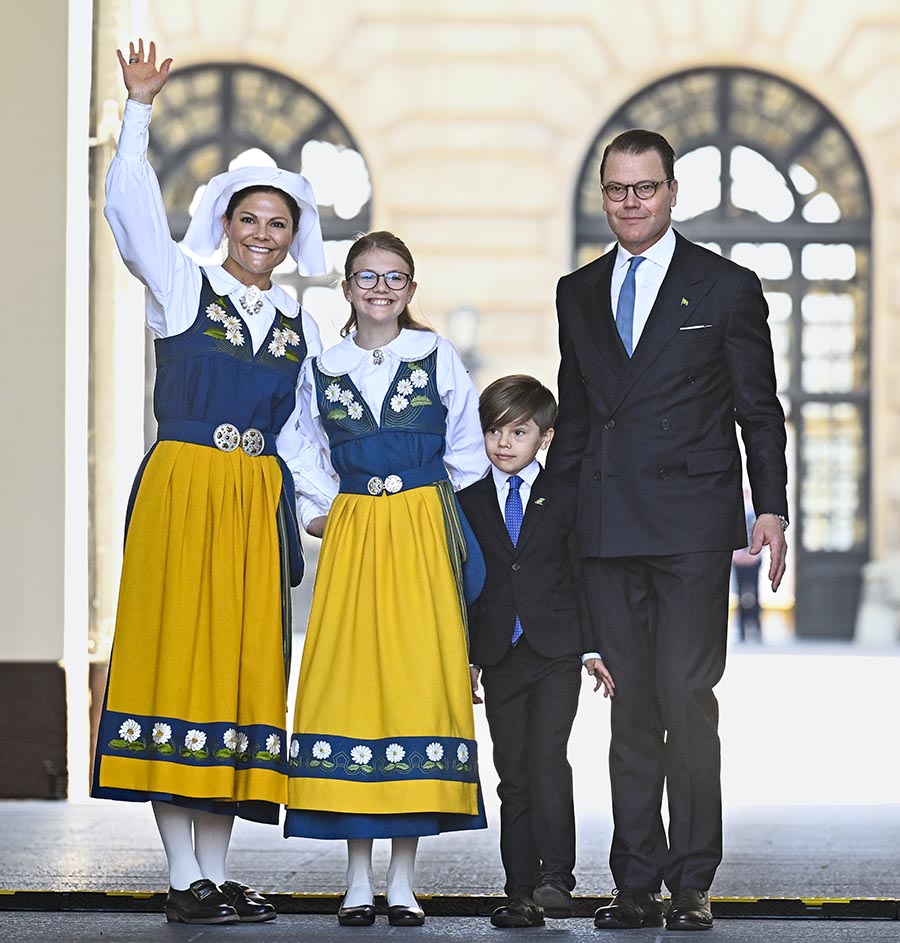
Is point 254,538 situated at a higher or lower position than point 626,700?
higher

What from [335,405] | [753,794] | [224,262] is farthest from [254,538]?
[753,794]

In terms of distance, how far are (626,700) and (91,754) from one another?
3068 mm

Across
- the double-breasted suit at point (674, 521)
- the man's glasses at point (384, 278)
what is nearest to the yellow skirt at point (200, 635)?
the man's glasses at point (384, 278)

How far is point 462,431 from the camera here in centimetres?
475

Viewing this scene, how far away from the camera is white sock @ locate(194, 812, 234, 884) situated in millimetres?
4672

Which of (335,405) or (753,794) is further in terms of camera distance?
(753,794)

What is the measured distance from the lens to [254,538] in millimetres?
4648

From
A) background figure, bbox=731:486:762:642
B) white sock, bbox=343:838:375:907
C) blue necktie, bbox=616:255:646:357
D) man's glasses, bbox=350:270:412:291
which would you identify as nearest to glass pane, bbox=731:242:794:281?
background figure, bbox=731:486:762:642

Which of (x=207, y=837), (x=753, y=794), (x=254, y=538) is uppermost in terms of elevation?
(x=254, y=538)

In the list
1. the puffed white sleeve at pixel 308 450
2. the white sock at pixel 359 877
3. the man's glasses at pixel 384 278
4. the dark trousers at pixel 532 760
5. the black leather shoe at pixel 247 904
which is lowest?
the black leather shoe at pixel 247 904

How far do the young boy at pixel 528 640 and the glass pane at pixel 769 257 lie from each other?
1585 cm

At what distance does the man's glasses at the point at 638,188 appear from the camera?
463 centimetres

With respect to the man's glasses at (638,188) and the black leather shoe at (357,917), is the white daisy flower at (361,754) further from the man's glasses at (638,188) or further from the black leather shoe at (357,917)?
the man's glasses at (638,188)

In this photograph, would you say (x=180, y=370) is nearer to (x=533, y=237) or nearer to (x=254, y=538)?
(x=254, y=538)
